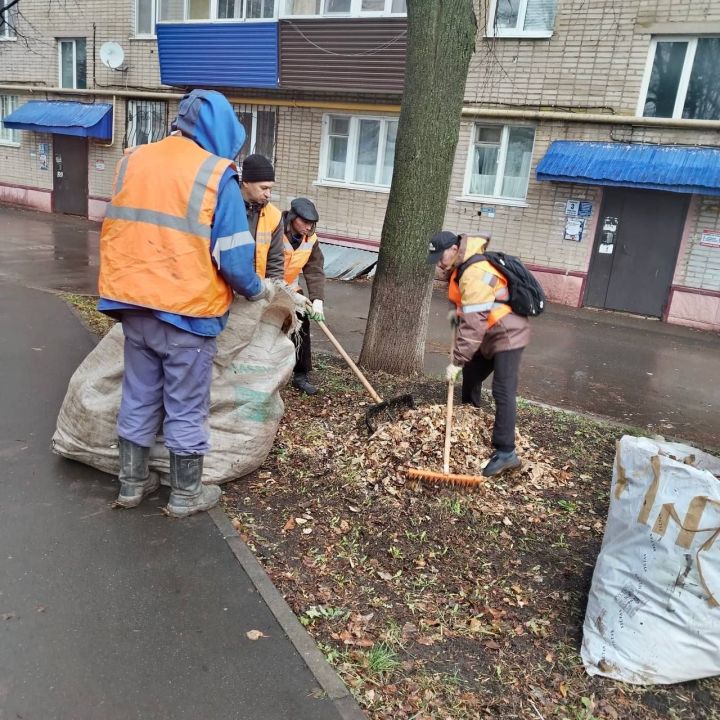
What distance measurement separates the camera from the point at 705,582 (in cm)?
226

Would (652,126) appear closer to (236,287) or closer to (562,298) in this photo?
(562,298)

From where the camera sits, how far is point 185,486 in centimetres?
320

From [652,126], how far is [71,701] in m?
10.9

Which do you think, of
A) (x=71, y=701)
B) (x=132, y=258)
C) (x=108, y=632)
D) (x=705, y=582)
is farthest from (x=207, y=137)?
(x=705, y=582)

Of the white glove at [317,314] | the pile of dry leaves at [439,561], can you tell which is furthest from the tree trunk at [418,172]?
the pile of dry leaves at [439,561]

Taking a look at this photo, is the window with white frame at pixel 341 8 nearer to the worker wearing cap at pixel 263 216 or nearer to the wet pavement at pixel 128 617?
the worker wearing cap at pixel 263 216

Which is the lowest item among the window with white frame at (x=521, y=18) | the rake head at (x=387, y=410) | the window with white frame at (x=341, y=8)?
the rake head at (x=387, y=410)

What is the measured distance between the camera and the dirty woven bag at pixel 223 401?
3.38 metres

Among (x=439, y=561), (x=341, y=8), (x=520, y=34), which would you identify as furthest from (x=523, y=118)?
(x=439, y=561)

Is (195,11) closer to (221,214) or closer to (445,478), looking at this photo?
(221,214)

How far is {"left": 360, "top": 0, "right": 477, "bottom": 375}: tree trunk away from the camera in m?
4.82

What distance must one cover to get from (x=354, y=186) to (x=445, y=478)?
419 inches

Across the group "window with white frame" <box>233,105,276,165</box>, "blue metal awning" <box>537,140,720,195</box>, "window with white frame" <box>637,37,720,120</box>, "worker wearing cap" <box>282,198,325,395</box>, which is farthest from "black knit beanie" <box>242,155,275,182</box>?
"window with white frame" <box>233,105,276,165</box>

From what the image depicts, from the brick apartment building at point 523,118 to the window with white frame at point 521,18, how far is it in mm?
23
